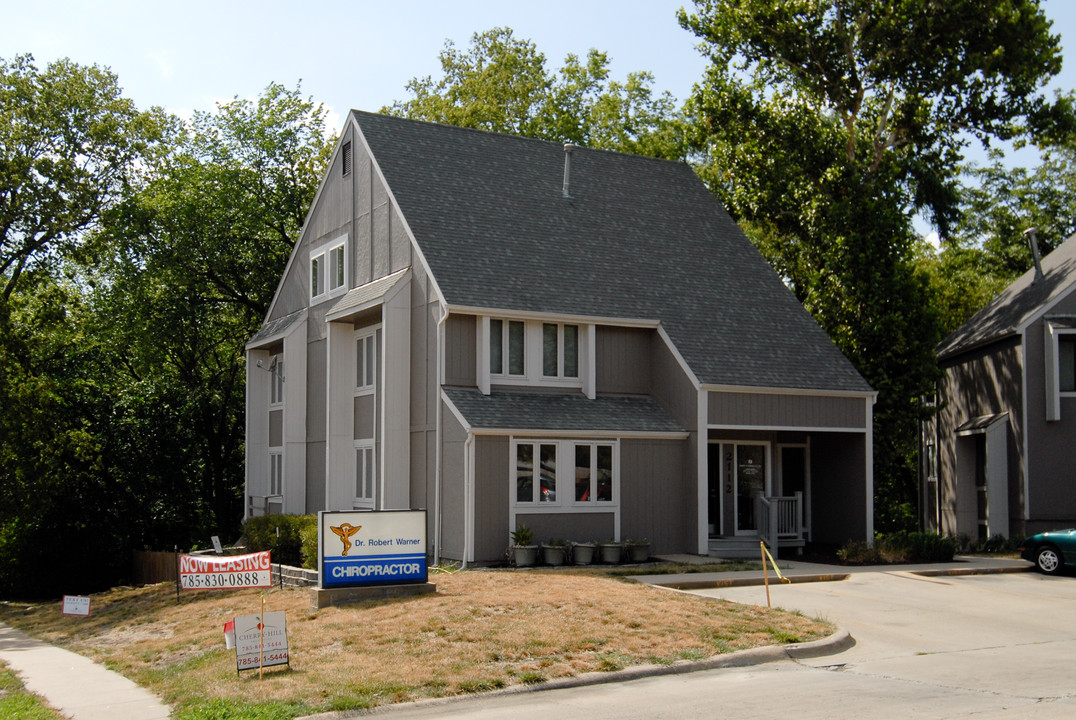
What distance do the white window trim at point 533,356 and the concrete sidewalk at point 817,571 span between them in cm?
447

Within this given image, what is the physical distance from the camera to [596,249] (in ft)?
88.6

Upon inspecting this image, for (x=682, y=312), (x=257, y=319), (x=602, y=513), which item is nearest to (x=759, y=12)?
(x=682, y=312)

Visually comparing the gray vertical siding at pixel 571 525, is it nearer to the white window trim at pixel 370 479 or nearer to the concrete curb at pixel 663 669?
the white window trim at pixel 370 479

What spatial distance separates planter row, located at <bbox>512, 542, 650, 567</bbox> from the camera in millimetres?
Answer: 21781

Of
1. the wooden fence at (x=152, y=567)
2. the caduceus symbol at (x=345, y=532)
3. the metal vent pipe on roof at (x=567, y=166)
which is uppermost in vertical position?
the metal vent pipe on roof at (x=567, y=166)

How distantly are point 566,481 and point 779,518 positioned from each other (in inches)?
229

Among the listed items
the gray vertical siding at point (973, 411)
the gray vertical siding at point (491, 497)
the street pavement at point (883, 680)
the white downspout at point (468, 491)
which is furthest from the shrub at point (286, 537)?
the gray vertical siding at point (973, 411)

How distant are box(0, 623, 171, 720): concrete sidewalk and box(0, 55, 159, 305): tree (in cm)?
2305

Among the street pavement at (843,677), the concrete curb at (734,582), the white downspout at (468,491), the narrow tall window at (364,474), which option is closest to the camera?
the street pavement at (843,677)

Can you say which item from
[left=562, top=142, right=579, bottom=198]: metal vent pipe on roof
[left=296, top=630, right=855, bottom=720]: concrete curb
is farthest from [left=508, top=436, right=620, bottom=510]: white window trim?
[left=296, top=630, right=855, bottom=720]: concrete curb

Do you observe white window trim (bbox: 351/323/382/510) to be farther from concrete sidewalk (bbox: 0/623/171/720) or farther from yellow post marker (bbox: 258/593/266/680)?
yellow post marker (bbox: 258/593/266/680)

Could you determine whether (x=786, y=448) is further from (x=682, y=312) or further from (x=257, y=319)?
(x=257, y=319)

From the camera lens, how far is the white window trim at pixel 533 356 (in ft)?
77.8

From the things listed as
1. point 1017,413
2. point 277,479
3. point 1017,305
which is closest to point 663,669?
point 1017,413
